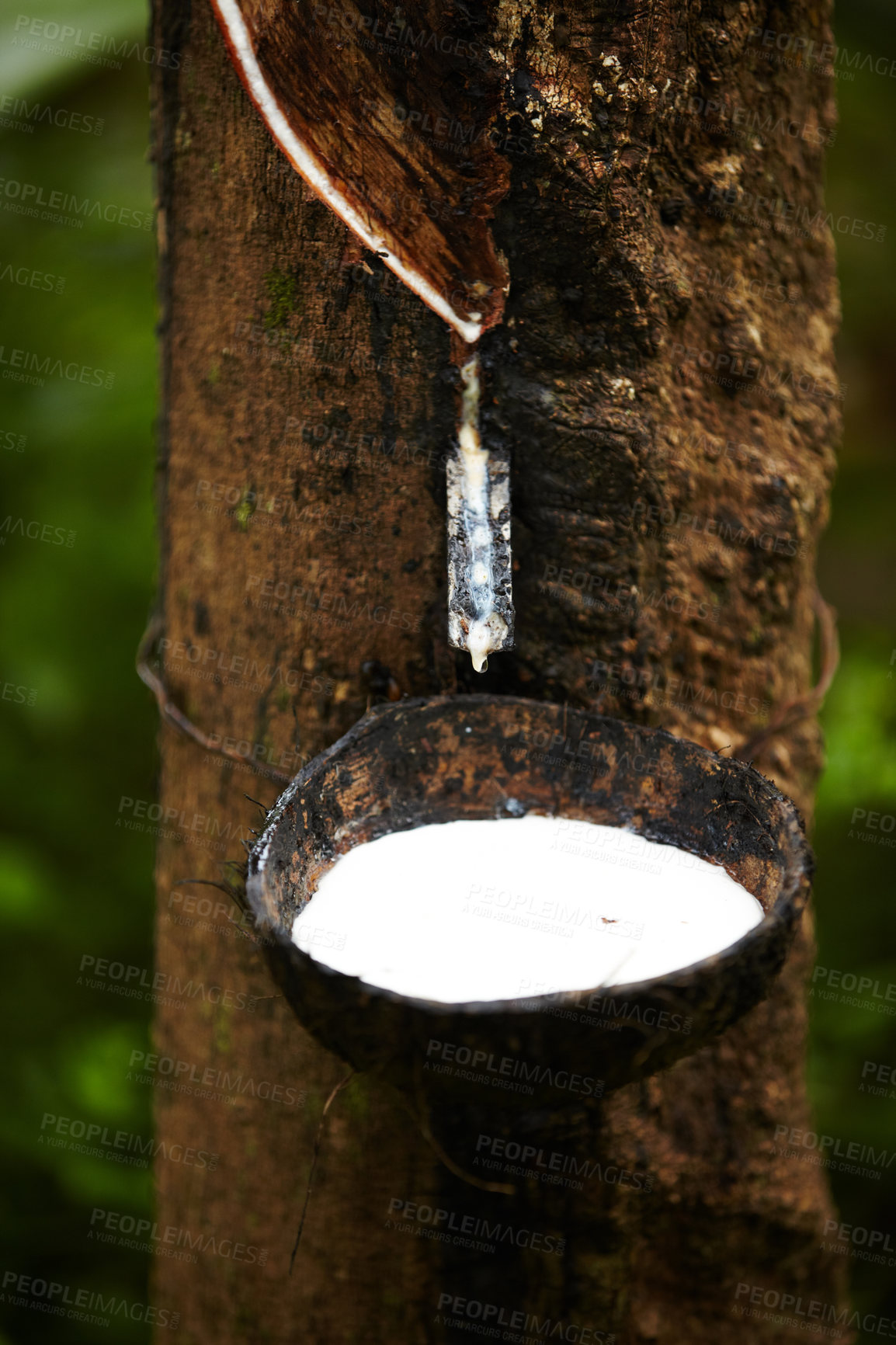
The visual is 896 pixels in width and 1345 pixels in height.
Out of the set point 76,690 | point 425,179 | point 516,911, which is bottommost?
point 76,690

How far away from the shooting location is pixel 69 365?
10.6 ft

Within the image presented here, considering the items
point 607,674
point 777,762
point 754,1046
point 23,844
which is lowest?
point 23,844

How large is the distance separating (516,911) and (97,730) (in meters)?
2.49

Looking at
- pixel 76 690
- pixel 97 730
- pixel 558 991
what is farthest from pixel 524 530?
pixel 97 730

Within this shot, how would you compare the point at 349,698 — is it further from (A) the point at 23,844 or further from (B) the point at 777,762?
(A) the point at 23,844

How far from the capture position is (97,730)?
11.0 feet

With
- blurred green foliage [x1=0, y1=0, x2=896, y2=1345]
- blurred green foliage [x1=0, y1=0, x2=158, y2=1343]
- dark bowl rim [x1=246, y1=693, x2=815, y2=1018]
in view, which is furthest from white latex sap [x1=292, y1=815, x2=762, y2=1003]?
blurred green foliage [x1=0, y1=0, x2=158, y2=1343]

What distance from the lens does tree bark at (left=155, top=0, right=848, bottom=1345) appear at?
4.79 ft

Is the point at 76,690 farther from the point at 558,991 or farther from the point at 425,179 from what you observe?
the point at 558,991

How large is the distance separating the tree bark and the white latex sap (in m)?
0.33

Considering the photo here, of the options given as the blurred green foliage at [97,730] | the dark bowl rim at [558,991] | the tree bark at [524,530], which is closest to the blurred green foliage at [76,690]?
the blurred green foliage at [97,730]

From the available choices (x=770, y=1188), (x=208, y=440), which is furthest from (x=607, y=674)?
(x=770, y=1188)

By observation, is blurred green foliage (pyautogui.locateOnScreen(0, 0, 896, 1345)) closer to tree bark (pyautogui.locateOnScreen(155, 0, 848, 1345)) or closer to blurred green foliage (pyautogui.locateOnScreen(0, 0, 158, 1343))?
blurred green foliage (pyautogui.locateOnScreen(0, 0, 158, 1343))

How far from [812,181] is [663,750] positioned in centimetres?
122
